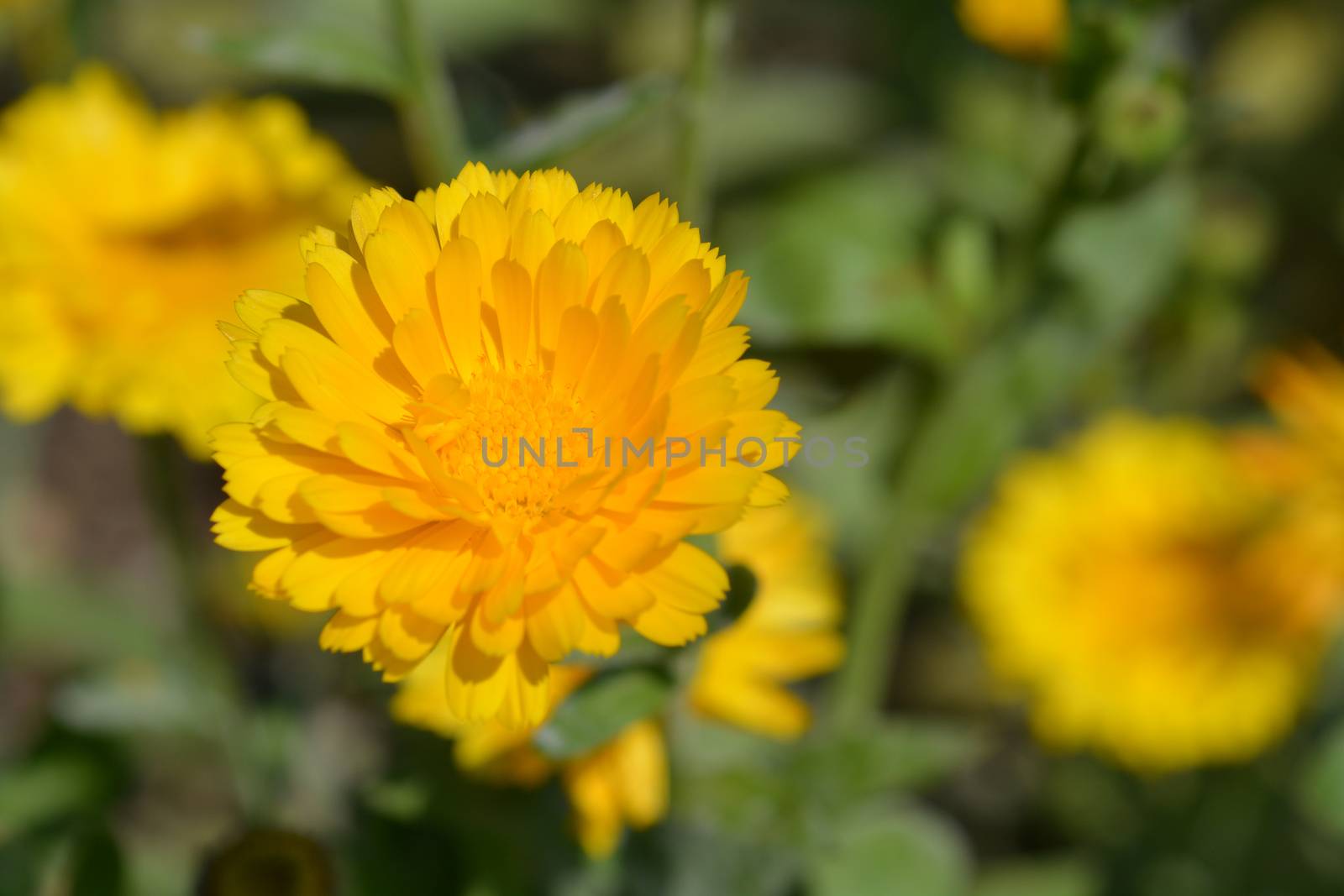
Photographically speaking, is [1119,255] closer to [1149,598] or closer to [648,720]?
[1149,598]

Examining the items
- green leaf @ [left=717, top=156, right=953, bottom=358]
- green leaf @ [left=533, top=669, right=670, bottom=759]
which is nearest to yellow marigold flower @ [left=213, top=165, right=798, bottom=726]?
green leaf @ [left=533, top=669, right=670, bottom=759]

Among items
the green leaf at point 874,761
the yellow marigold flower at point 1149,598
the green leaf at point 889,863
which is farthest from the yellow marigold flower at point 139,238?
the yellow marigold flower at point 1149,598

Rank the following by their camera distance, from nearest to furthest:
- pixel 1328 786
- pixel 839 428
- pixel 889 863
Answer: pixel 1328 786, pixel 889 863, pixel 839 428

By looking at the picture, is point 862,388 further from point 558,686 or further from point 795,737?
point 558,686

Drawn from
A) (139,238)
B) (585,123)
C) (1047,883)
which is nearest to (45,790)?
(139,238)

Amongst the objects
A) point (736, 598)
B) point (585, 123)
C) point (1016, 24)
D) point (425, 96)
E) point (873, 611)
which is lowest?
point (736, 598)

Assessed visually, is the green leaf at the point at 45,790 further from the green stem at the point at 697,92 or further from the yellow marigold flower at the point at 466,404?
the green stem at the point at 697,92

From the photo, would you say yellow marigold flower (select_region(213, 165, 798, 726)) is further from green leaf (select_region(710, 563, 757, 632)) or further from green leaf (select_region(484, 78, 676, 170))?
green leaf (select_region(484, 78, 676, 170))

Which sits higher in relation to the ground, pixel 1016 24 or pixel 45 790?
pixel 1016 24
